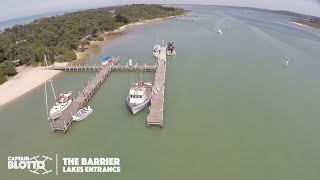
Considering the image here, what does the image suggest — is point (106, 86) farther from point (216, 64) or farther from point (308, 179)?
point (308, 179)

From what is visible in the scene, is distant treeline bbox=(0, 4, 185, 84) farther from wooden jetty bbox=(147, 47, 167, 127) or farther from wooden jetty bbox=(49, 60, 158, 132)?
wooden jetty bbox=(147, 47, 167, 127)

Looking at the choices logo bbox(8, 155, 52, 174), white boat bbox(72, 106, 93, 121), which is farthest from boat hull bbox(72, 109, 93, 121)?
logo bbox(8, 155, 52, 174)

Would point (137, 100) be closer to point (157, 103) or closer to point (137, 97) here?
point (137, 97)

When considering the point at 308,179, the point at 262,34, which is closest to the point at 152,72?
the point at 308,179

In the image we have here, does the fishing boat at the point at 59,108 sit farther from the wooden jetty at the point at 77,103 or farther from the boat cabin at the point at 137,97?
the boat cabin at the point at 137,97

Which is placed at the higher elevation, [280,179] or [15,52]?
[15,52]

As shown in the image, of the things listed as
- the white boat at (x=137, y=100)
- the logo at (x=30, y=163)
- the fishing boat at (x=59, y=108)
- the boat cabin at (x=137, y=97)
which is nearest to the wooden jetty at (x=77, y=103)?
the fishing boat at (x=59, y=108)

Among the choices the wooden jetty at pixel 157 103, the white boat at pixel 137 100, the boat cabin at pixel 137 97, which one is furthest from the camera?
the boat cabin at pixel 137 97
